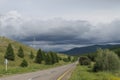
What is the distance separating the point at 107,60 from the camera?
5697 centimetres

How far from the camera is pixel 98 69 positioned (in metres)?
60.9

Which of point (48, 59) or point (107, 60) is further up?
point (107, 60)

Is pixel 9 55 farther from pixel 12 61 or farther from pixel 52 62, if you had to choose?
pixel 52 62

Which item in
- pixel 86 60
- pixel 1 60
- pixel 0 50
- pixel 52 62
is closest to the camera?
pixel 1 60

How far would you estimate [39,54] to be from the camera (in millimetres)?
127562

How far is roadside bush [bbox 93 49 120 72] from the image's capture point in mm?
55812

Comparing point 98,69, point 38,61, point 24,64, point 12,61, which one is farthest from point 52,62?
point 98,69

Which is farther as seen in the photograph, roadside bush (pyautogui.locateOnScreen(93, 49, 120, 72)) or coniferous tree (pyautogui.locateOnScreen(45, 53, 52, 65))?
coniferous tree (pyautogui.locateOnScreen(45, 53, 52, 65))

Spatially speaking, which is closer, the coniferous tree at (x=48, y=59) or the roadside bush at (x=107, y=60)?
the roadside bush at (x=107, y=60)

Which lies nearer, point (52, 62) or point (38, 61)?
point (38, 61)

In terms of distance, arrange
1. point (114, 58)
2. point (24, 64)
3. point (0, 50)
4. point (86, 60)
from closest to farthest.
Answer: point (114, 58) → point (24, 64) → point (86, 60) → point (0, 50)

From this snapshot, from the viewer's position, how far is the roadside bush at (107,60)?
5581 centimetres

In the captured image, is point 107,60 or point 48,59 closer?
point 107,60

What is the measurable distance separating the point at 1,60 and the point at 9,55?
343cm
